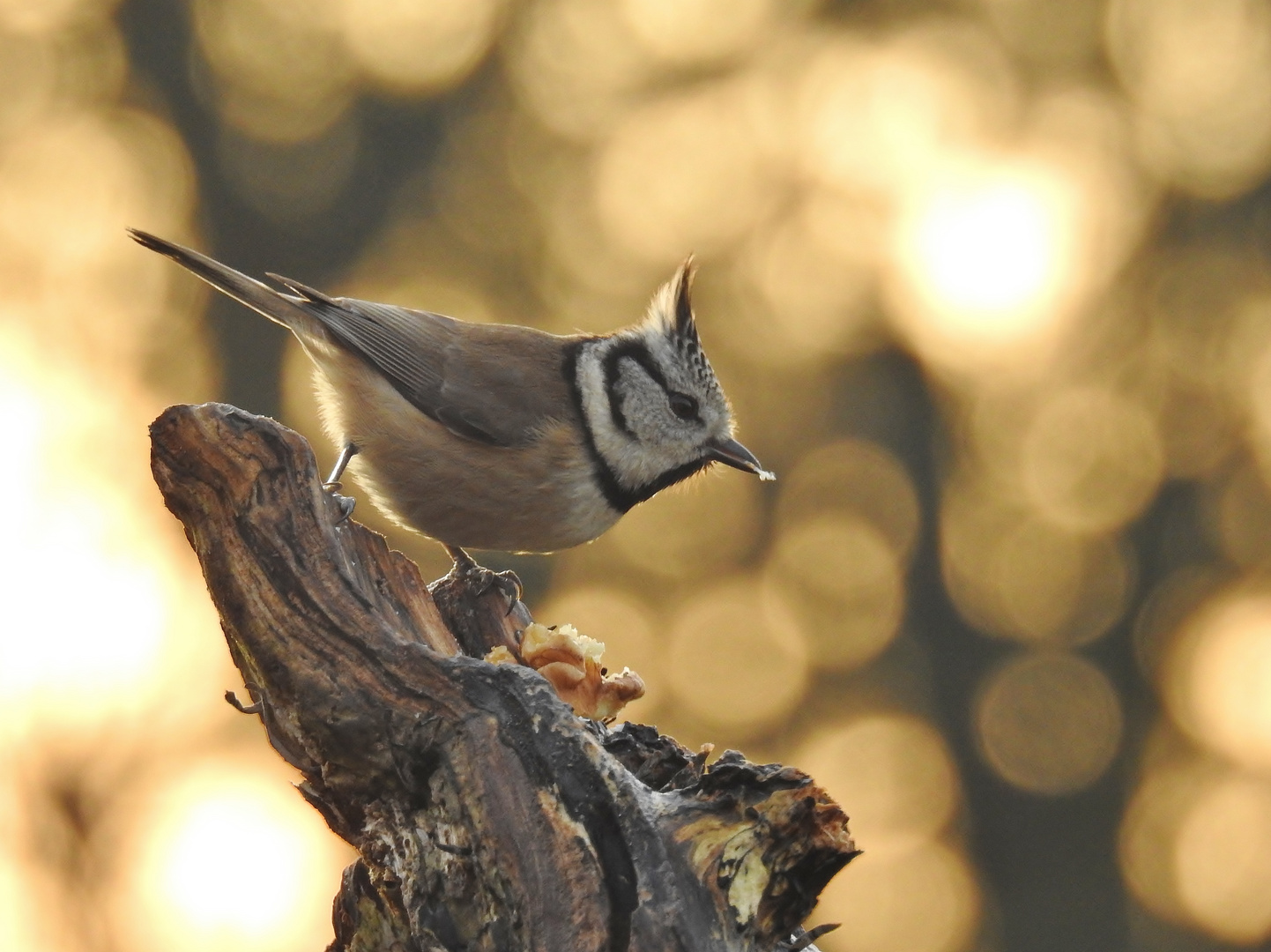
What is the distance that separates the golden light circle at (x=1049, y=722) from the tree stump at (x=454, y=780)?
5960 millimetres

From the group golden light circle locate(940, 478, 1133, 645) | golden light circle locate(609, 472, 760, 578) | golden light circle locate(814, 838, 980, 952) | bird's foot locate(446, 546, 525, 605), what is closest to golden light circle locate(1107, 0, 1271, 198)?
golden light circle locate(940, 478, 1133, 645)

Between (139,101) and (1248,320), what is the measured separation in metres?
6.98

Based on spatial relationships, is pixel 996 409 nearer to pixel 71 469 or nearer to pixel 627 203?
pixel 627 203

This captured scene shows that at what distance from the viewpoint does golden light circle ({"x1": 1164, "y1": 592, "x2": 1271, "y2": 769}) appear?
8.35 m

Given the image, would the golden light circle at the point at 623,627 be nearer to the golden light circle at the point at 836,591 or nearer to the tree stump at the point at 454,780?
the golden light circle at the point at 836,591

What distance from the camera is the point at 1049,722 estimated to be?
8266 mm

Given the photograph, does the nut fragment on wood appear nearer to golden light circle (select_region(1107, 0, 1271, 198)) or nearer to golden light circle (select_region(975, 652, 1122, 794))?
golden light circle (select_region(975, 652, 1122, 794))

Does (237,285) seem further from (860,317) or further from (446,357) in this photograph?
(860,317)

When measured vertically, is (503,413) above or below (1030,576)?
below

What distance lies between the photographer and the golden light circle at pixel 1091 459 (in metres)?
8.55

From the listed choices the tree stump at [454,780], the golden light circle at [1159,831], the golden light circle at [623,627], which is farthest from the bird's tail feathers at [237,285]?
the golden light circle at [1159,831]

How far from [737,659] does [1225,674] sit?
306 centimetres

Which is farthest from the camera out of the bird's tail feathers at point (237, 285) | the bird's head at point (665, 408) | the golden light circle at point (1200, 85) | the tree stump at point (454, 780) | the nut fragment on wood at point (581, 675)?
the golden light circle at point (1200, 85)

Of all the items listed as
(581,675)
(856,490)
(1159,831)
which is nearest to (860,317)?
(856,490)
